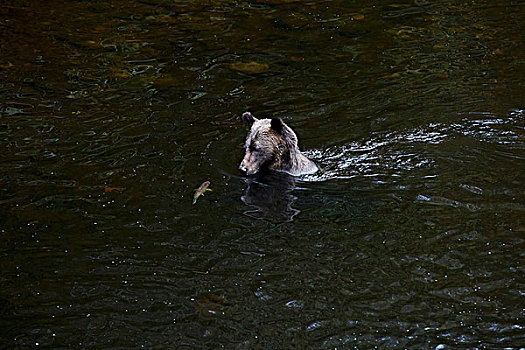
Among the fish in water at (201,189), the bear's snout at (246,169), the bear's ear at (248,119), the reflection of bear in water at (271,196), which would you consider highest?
the bear's ear at (248,119)

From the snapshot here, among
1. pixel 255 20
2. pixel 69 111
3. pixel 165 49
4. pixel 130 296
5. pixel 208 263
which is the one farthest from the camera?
pixel 255 20

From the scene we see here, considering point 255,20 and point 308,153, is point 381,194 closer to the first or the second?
point 308,153

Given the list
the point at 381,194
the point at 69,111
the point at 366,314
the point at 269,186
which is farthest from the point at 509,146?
the point at 69,111

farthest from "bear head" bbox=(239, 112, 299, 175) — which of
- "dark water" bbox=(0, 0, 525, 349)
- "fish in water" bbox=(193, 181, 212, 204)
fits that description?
"fish in water" bbox=(193, 181, 212, 204)

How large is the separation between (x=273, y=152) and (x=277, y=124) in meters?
0.41

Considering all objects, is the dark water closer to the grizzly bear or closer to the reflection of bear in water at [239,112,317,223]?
the reflection of bear in water at [239,112,317,223]

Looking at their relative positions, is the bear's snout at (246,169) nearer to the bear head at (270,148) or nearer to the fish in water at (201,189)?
the bear head at (270,148)

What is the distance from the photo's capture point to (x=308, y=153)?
10.4 metres

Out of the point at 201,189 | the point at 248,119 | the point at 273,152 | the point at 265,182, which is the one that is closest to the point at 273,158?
the point at 273,152

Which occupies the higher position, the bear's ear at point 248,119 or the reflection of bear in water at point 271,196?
the bear's ear at point 248,119

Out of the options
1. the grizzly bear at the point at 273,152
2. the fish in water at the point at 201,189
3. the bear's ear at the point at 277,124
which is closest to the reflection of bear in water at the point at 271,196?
the grizzly bear at the point at 273,152

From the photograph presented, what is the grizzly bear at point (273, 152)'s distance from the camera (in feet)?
31.2

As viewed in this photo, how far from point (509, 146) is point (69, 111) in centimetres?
735

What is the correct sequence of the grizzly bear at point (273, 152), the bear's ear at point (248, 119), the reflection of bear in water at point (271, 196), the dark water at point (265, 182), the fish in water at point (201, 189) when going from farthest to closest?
the bear's ear at point (248, 119)
the grizzly bear at point (273, 152)
the fish in water at point (201, 189)
the reflection of bear in water at point (271, 196)
the dark water at point (265, 182)
